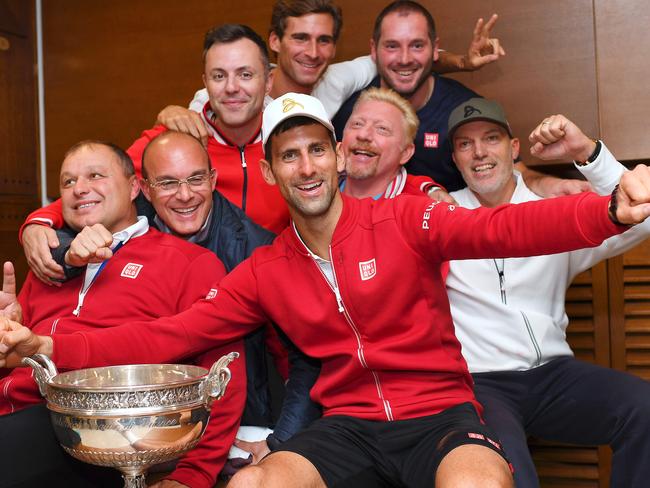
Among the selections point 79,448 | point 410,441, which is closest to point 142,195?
point 79,448

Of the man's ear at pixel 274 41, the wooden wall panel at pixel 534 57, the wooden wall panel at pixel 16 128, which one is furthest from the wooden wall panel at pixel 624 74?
the wooden wall panel at pixel 16 128

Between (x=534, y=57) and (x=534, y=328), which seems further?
(x=534, y=57)

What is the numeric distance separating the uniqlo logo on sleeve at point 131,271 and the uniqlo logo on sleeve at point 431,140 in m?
1.25

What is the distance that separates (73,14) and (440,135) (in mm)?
2153

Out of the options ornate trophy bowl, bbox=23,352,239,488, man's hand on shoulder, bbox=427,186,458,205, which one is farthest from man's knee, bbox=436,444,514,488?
man's hand on shoulder, bbox=427,186,458,205

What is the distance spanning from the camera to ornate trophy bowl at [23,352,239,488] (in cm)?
162

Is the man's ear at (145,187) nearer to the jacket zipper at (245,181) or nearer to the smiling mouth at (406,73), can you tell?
the jacket zipper at (245,181)

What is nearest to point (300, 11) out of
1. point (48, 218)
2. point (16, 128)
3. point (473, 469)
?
point (48, 218)

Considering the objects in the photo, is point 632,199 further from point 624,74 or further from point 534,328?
point 624,74

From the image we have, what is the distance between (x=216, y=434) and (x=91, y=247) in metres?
0.60

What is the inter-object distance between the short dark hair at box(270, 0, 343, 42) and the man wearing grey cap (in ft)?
3.67

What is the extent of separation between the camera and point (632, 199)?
149 centimetres

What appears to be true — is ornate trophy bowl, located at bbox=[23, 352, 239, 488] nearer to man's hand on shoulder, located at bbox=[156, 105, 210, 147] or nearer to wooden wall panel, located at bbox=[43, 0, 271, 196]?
man's hand on shoulder, located at bbox=[156, 105, 210, 147]

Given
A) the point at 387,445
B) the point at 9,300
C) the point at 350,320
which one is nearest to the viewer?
the point at 387,445
